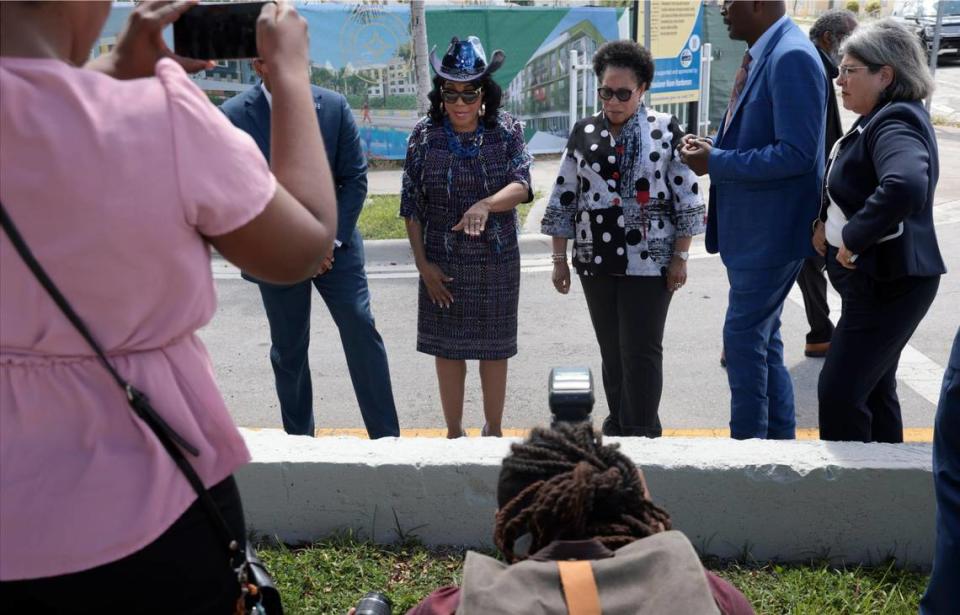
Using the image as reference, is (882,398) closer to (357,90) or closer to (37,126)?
(37,126)

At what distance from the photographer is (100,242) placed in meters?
1.32

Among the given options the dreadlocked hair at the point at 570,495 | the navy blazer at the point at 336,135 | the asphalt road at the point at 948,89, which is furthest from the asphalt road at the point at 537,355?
the asphalt road at the point at 948,89

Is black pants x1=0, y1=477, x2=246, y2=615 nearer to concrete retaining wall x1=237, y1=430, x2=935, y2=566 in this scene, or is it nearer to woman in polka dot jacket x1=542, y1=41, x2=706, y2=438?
concrete retaining wall x1=237, y1=430, x2=935, y2=566

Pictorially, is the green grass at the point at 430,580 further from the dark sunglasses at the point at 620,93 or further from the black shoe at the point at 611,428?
the dark sunglasses at the point at 620,93

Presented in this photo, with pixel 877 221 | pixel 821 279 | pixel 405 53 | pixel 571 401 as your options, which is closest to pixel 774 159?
pixel 877 221

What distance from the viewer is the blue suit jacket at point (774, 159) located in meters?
3.70

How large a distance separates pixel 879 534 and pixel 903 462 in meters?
0.27

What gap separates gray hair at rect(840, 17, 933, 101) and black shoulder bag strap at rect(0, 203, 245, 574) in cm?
297

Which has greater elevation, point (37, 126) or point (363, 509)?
point (37, 126)

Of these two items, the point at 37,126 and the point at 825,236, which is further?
the point at 825,236

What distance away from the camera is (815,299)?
585 cm

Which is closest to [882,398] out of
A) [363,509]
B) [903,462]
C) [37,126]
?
[903,462]

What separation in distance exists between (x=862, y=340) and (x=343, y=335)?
2.16 m

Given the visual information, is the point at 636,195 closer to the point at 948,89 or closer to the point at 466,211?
the point at 466,211
